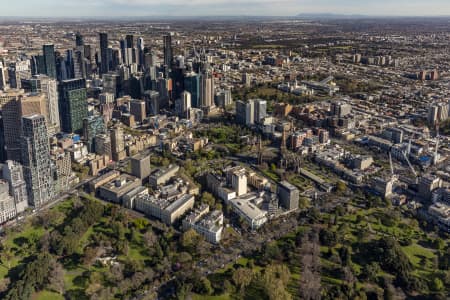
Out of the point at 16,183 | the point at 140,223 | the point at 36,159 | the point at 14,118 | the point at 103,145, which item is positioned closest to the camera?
the point at 140,223

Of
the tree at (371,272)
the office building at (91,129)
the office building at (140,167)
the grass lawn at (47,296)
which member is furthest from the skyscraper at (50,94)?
the tree at (371,272)

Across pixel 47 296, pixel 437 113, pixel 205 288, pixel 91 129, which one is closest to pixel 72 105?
pixel 91 129

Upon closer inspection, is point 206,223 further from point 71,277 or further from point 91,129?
point 91,129

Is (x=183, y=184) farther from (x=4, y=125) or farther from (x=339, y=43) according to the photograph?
(x=339, y=43)

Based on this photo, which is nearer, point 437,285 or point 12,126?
point 437,285

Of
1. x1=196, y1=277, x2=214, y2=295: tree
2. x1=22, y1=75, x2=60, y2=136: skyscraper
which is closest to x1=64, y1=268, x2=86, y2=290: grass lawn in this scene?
x1=196, y1=277, x2=214, y2=295: tree

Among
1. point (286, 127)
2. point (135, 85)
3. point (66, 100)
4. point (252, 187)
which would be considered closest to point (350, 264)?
point (252, 187)

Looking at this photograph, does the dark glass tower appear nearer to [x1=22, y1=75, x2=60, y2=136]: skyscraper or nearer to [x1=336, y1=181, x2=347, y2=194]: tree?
[x1=22, y1=75, x2=60, y2=136]: skyscraper
